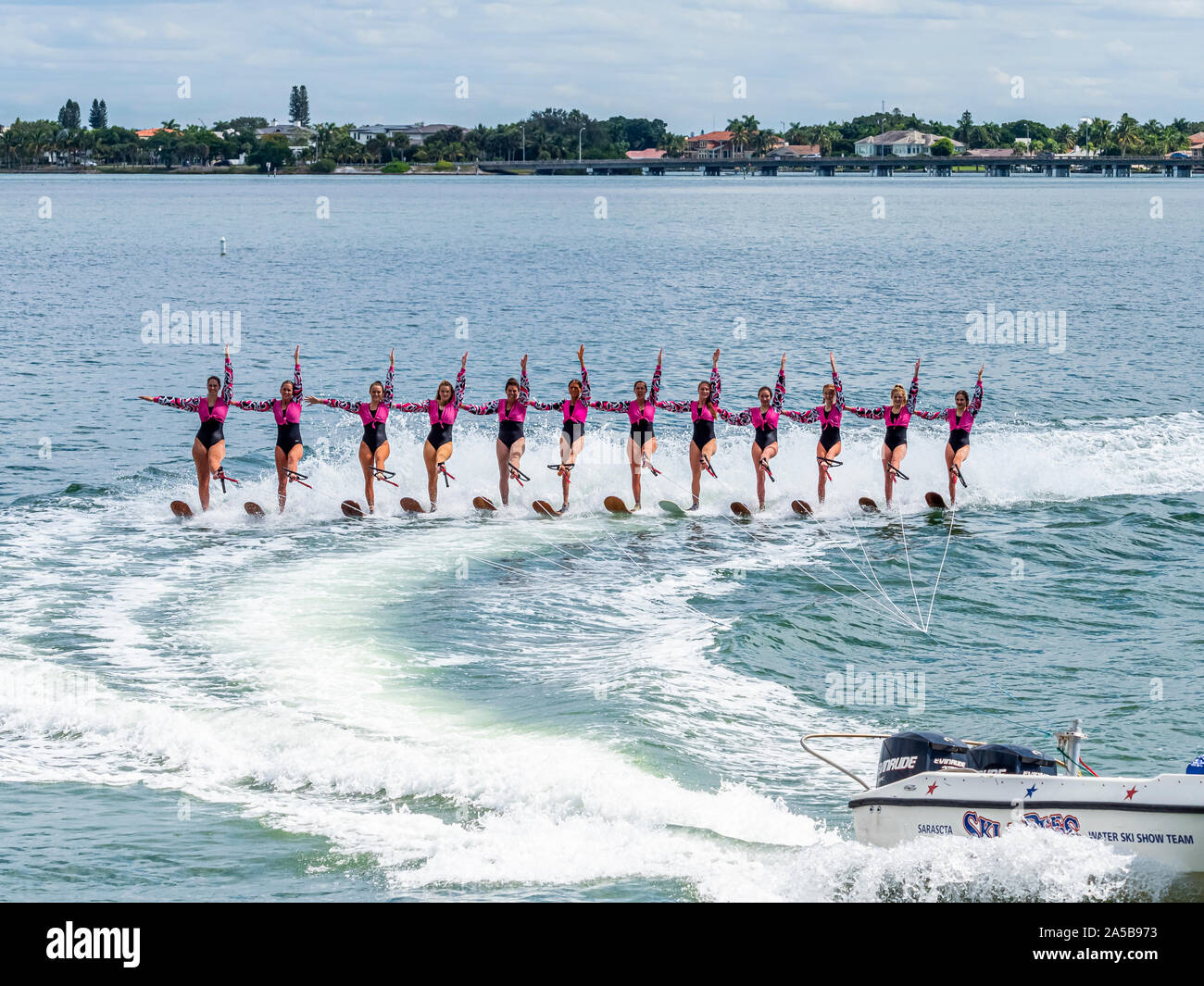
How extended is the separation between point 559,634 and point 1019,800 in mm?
7526

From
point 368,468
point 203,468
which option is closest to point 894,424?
point 368,468

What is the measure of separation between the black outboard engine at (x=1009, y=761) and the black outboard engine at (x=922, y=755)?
0.10 meters

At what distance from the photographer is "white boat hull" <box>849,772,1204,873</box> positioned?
28.0 ft

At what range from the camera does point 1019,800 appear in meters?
8.89

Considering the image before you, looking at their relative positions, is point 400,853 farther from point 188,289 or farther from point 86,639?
point 188,289

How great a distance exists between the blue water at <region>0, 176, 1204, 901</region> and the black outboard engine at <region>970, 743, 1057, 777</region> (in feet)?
2.32

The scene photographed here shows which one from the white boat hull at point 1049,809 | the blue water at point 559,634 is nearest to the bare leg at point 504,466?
the blue water at point 559,634

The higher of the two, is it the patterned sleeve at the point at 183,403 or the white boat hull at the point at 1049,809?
the patterned sleeve at the point at 183,403

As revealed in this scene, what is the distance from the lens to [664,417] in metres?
29.8

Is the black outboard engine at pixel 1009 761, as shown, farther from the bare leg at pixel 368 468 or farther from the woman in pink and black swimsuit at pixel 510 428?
the bare leg at pixel 368 468

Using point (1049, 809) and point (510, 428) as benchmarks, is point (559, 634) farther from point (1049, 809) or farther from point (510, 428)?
point (1049, 809)

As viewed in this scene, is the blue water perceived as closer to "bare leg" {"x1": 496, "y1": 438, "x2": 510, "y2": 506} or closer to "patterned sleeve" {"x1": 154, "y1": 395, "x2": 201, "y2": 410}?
"bare leg" {"x1": 496, "y1": 438, "x2": 510, "y2": 506}

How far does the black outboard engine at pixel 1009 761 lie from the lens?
9.37 metres
